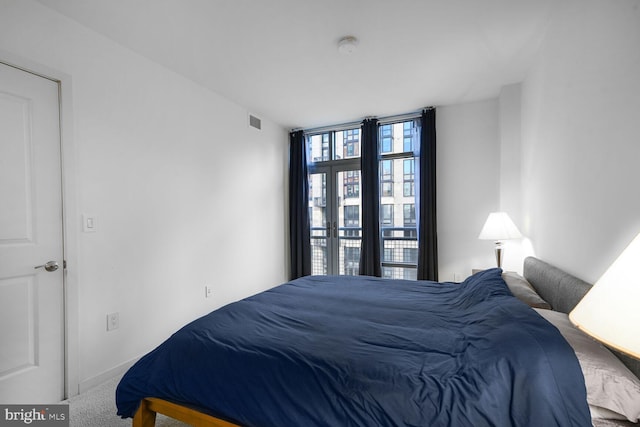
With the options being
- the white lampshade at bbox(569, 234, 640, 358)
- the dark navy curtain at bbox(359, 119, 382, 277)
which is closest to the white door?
the white lampshade at bbox(569, 234, 640, 358)

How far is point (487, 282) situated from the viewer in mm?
1896

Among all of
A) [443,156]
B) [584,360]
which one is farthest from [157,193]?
[443,156]

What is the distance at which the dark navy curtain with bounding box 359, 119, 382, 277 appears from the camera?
4074 mm

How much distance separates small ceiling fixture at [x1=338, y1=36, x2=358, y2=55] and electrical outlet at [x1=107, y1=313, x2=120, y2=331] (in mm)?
2871

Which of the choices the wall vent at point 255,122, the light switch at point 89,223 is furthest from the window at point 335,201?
the light switch at point 89,223

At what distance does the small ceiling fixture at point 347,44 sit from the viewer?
2.28m

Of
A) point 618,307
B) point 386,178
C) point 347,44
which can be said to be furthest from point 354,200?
point 618,307

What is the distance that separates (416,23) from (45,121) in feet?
8.93

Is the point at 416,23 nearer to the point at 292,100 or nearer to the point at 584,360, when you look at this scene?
the point at 292,100

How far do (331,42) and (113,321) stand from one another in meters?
2.88

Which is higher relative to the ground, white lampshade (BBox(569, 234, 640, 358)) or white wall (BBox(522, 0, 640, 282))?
white wall (BBox(522, 0, 640, 282))

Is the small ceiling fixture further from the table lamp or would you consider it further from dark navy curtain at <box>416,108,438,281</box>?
the table lamp

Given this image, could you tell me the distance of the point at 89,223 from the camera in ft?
7.01

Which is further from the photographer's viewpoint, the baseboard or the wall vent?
the wall vent
